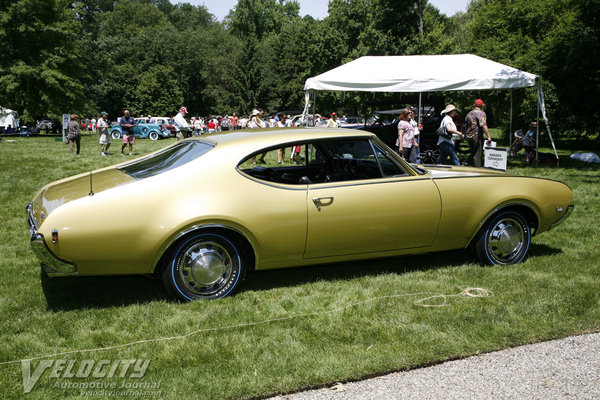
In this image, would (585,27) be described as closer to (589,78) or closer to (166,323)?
(589,78)

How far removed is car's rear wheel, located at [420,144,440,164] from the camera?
634 inches

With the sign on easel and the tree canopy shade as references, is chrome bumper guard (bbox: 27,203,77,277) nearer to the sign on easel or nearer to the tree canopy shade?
the sign on easel

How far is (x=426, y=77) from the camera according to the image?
1394 cm

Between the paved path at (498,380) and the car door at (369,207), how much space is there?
153 cm

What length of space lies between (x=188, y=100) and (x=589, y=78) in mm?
52298

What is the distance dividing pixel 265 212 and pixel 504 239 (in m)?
2.62

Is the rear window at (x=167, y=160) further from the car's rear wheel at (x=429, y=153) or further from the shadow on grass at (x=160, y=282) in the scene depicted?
the car's rear wheel at (x=429, y=153)

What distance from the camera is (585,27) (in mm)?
18656

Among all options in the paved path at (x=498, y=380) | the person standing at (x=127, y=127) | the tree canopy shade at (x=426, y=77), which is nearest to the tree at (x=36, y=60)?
the person standing at (x=127, y=127)

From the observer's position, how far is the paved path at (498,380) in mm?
→ 2938

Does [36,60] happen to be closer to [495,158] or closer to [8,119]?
[8,119]

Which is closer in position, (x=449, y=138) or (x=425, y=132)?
(x=449, y=138)

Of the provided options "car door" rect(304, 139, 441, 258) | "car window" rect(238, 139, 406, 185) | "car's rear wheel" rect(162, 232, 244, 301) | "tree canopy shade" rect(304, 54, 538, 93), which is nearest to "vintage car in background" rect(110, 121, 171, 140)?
"tree canopy shade" rect(304, 54, 538, 93)

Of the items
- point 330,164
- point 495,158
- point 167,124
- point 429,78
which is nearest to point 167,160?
point 330,164
